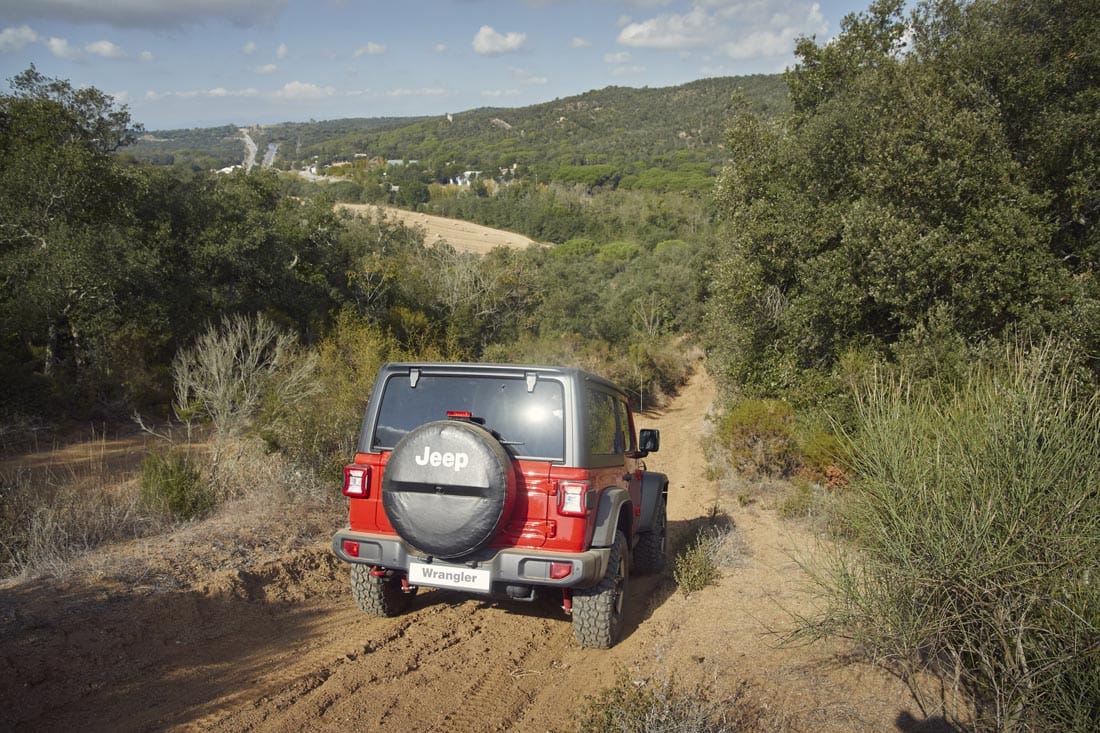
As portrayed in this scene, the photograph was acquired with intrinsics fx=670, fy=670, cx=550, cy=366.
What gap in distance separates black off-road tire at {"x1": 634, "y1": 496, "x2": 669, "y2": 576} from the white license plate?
2661 millimetres

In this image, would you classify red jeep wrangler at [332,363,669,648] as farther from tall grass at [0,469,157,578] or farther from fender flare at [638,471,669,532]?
tall grass at [0,469,157,578]

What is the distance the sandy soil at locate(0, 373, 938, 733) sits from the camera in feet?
12.4

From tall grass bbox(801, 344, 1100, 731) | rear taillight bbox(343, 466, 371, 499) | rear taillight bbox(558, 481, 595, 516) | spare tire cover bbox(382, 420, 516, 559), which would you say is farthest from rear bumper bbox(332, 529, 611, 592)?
tall grass bbox(801, 344, 1100, 731)

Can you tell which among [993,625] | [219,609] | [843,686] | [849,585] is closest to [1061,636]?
[993,625]

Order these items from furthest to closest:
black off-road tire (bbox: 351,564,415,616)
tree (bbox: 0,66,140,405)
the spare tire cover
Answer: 1. tree (bbox: 0,66,140,405)
2. black off-road tire (bbox: 351,564,415,616)
3. the spare tire cover

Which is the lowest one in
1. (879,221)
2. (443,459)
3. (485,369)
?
(443,459)

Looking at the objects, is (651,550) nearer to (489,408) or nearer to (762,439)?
(489,408)

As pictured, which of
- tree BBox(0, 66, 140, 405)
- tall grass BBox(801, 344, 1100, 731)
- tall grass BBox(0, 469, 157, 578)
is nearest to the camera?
tall grass BBox(801, 344, 1100, 731)

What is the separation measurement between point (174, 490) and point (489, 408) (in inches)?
201

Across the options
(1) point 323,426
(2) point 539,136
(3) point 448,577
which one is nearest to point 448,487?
(3) point 448,577

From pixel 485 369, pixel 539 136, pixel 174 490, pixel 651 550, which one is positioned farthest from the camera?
→ pixel 539 136

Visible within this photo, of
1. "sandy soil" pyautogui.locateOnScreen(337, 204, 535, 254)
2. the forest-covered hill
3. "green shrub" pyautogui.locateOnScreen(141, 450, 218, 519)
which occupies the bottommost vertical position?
"green shrub" pyautogui.locateOnScreen(141, 450, 218, 519)

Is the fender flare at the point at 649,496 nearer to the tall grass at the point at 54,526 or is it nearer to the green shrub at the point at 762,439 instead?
the tall grass at the point at 54,526

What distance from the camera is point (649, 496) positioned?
22.3ft
